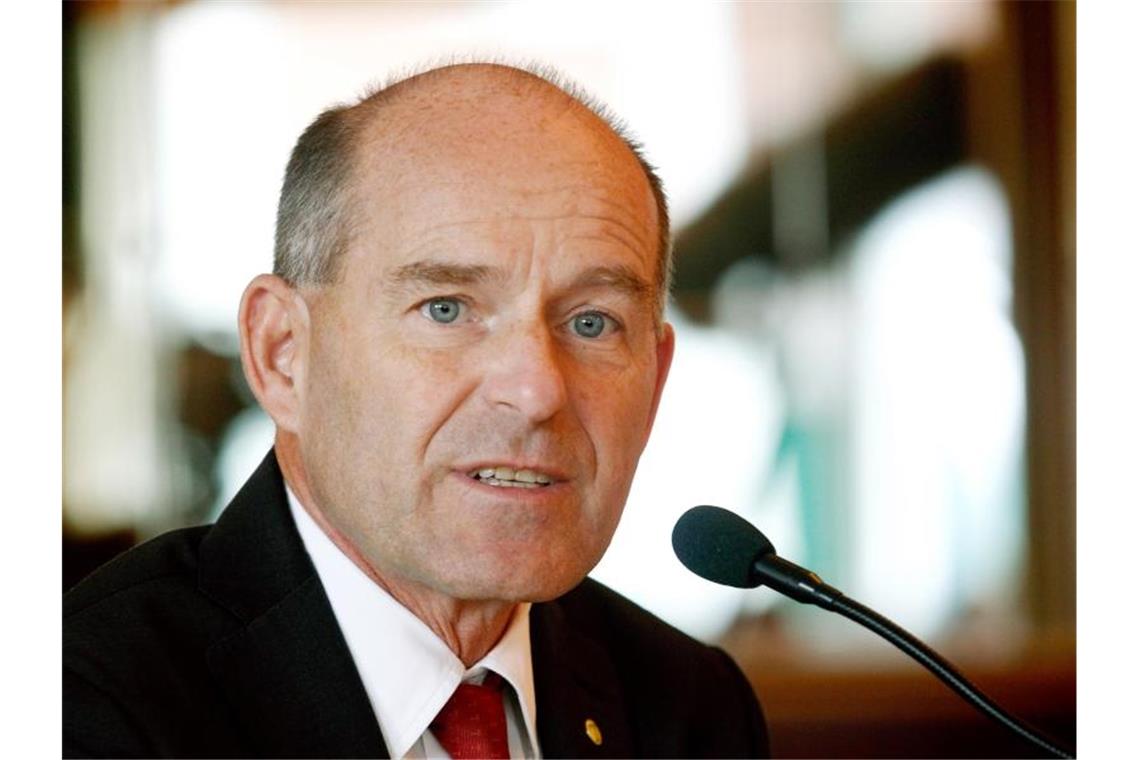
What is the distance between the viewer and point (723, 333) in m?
2.80

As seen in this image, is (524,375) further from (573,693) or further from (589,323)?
(573,693)

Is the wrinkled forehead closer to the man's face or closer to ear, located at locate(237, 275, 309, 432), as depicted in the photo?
the man's face

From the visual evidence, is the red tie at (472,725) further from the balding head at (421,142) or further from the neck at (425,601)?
the balding head at (421,142)

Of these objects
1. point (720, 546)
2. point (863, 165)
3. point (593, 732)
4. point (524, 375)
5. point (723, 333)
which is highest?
point (863, 165)

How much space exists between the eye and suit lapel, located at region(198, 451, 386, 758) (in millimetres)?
243

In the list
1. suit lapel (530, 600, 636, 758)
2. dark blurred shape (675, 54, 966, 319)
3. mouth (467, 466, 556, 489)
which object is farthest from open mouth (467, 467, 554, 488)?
dark blurred shape (675, 54, 966, 319)

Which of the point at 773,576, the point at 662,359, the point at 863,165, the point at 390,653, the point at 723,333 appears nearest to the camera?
the point at 773,576

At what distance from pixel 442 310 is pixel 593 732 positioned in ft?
1.55

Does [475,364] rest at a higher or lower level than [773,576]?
higher

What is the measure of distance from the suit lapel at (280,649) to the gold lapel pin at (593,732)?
0.80ft

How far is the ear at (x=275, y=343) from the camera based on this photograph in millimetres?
1217

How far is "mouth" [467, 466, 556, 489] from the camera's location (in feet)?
3.81

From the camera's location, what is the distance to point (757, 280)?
3.71 m

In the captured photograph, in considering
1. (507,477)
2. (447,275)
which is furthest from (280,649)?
(447,275)
